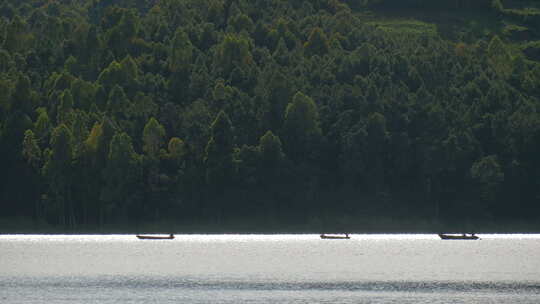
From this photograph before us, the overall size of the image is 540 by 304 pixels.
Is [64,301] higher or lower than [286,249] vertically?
lower

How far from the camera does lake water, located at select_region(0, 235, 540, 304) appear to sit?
118500 mm

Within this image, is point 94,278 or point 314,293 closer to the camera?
point 314,293

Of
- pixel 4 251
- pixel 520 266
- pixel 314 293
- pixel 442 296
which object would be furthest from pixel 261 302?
pixel 4 251

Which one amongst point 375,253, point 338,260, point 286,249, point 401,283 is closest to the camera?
point 401,283

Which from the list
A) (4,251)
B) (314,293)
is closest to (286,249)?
(4,251)

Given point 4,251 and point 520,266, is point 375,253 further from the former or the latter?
point 4,251

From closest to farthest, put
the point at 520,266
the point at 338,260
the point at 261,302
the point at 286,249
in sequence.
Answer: the point at 261,302 → the point at 520,266 → the point at 338,260 → the point at 286,249

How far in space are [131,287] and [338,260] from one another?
4635cm

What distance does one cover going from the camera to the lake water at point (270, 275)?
389 ft

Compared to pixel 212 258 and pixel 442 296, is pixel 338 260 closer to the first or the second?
pixel 212 258

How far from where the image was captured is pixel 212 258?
170 m

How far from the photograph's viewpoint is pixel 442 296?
11850 centimetres

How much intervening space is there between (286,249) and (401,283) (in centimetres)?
6442

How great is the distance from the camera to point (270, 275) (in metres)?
142
